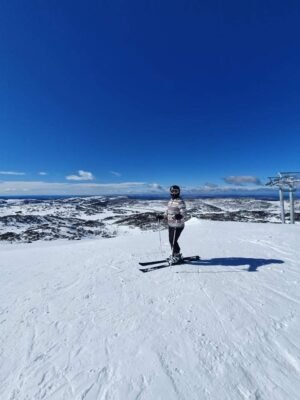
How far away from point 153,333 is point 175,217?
460 cm

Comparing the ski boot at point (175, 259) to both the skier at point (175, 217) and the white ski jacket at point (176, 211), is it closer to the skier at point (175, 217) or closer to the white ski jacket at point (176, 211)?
the skier at point (175, 217)

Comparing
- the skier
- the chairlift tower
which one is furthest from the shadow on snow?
the chairlift tower

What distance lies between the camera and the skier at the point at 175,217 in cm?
885

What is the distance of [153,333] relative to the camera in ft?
15.4

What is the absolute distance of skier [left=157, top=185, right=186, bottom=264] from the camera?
8.85 meters

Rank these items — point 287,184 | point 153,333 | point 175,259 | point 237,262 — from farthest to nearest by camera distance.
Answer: point 287,184, point 237,262, point 175,259, point 153,333

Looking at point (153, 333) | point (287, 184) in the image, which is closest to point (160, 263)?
point (153, 333)

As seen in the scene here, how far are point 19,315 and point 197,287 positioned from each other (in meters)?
4.59

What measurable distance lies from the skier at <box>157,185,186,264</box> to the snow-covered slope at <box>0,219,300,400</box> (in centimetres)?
84

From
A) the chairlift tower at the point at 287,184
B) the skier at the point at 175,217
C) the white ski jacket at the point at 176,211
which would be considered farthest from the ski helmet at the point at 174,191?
the chairlift tower at the point at 287,184

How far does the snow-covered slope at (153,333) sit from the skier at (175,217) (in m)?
0.84

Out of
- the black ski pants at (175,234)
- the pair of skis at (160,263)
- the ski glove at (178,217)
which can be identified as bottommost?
the pair of skis at (160,263)

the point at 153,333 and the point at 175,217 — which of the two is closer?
the point at 153,333

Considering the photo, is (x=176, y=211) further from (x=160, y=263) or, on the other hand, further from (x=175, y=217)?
(x=160, y=263)
